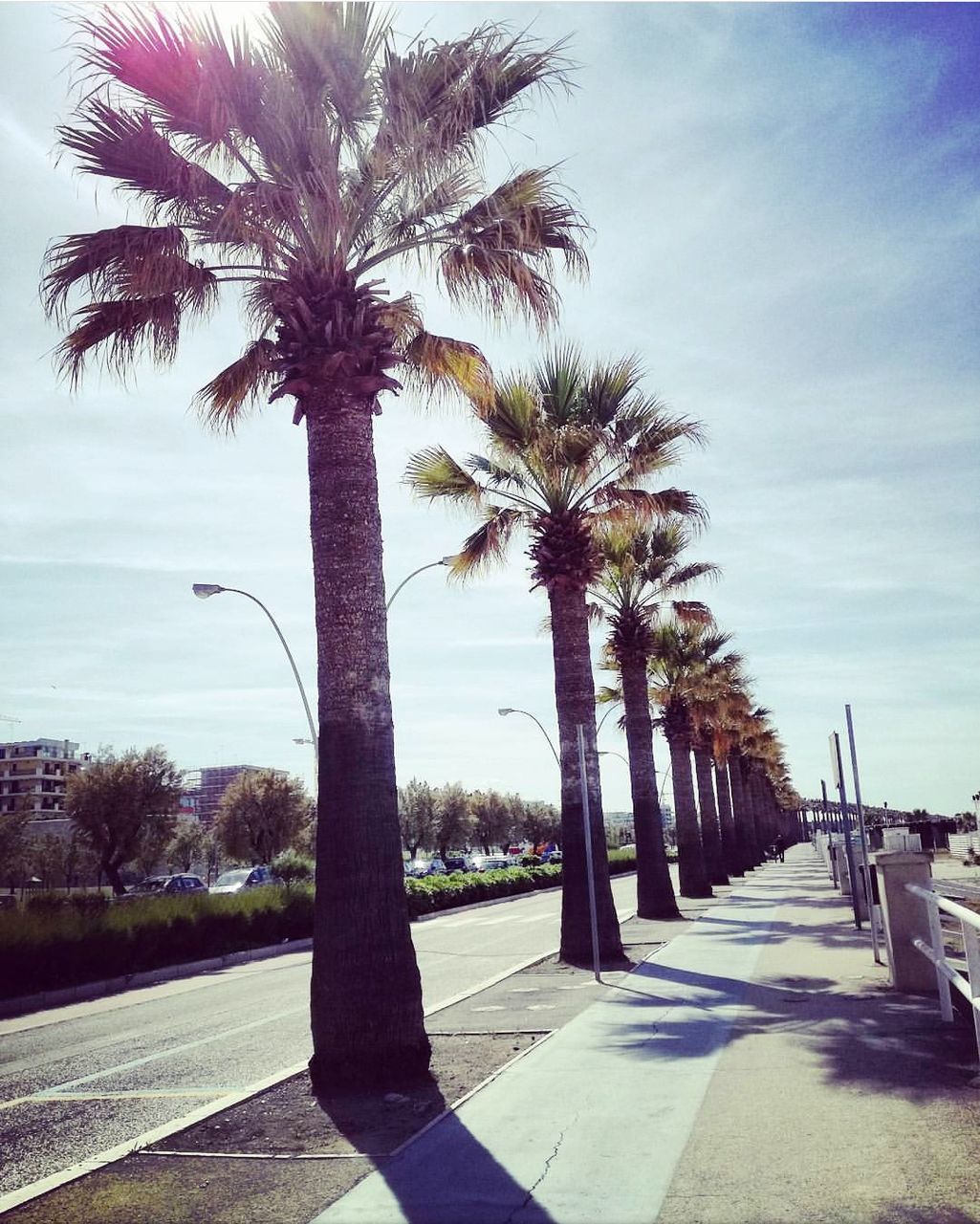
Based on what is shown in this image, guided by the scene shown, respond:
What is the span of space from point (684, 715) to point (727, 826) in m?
16.5

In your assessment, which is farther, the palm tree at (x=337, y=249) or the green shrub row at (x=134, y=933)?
the green shrub row at (x=134, y=933)

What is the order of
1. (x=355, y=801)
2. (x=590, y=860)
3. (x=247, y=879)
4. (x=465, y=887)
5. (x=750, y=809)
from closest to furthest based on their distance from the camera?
(x=355, y=801) → (x=590, y=860) → (x=465, y=887) → (x=247, y=879) → (x=750, y=809)

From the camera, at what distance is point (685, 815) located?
28.4m

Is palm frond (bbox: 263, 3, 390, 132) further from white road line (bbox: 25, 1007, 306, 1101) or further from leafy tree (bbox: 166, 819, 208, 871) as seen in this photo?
leafy tree (bbox: 166, 819, 208, 871)

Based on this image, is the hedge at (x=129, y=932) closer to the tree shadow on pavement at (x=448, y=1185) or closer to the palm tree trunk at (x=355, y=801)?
the palm tree trunk at (x=355, y=801)

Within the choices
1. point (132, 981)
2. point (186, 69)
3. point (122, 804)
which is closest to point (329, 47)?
point (186, 69)

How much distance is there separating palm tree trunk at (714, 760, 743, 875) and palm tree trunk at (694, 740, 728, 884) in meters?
6.12

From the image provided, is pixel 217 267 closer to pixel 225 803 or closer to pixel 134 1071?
pixel 134 1071

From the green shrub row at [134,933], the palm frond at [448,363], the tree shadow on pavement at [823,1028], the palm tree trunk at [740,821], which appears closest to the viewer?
the tree shadow on pavement at [823,1028]

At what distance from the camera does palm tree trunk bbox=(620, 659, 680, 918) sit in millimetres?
20438

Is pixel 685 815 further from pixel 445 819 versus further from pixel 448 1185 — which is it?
pixel 445 819

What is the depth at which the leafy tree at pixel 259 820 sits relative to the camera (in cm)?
5941

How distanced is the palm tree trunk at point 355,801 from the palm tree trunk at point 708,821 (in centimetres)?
2781

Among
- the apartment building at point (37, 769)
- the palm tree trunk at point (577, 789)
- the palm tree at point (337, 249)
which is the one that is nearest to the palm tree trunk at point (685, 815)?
the palm tree trunk at point (577, 789)
